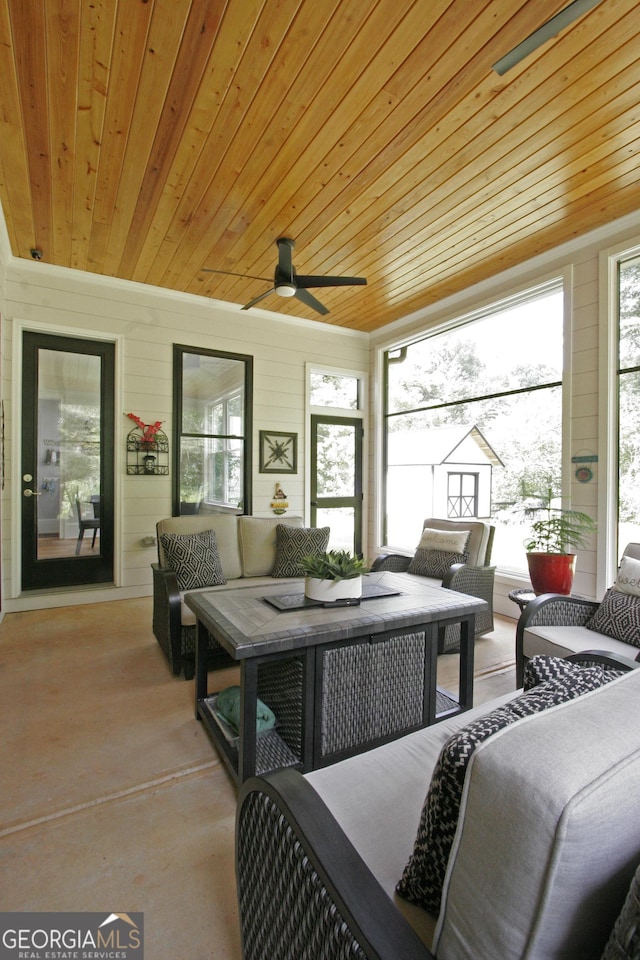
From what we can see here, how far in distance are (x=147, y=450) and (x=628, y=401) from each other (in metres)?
4.31

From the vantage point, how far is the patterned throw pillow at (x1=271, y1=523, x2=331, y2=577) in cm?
381

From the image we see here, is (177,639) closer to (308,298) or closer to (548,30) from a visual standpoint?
(308,298)

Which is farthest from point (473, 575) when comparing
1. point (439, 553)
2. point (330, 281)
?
point (330, 281)

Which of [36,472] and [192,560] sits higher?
[36,472]

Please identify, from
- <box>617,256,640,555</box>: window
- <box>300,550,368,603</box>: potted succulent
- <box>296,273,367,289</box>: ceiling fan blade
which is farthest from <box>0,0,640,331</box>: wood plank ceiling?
<box>300,550,368,603</box>: potted succulent

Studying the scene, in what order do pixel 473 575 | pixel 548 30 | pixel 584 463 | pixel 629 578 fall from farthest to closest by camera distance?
pixel 584 463 → pixel 473 575 → pixel 629 578 → pixel 548 30

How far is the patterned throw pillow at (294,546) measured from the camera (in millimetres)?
3811

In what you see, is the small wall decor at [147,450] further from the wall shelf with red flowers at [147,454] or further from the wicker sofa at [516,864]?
the wicker sofa at [516,864]

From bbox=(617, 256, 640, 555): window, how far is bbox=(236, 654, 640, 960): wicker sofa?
312 centimetres

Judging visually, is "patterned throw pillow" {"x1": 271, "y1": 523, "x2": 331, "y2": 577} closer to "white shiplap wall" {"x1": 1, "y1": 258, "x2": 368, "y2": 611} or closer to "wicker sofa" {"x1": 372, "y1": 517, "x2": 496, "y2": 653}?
"wicker sofa" {"x1": 372, "y1": 517, "x2": 496, "y2": 653}

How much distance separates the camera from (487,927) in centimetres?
59

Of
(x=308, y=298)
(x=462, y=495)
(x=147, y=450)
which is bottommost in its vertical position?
(x=462, y=495)

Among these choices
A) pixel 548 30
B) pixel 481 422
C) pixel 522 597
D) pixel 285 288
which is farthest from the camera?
pixel 481 422

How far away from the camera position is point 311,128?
2527mm
